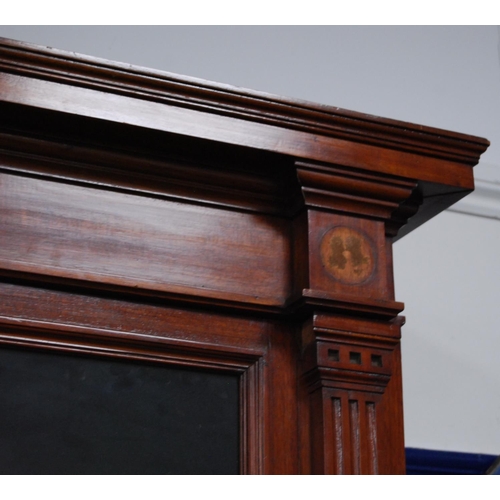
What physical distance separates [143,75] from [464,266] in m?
1.03

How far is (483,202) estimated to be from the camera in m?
1.98

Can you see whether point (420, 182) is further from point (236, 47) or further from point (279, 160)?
point (236, 47)

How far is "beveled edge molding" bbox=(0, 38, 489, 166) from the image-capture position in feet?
3.56

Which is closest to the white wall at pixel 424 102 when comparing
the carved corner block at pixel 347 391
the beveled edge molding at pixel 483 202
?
the beveled edge molding at pixel 483 202

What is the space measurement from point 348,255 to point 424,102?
0.97 meters

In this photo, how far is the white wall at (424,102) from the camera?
1771mm

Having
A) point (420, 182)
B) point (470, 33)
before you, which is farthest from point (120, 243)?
point (470, 33)

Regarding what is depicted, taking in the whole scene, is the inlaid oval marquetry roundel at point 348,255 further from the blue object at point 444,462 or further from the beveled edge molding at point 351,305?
the blue object at point 444,462

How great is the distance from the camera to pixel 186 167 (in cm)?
119

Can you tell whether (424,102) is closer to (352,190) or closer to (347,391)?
(352,190)

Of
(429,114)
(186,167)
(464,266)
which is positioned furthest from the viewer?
(429,114)

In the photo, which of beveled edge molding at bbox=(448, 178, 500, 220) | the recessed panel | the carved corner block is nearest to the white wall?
beveled edge molding at bbox=(448, 178, 500, 220)

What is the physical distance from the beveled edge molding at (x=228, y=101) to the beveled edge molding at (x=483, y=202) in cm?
72

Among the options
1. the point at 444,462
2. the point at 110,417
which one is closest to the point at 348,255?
the point at 110,417
